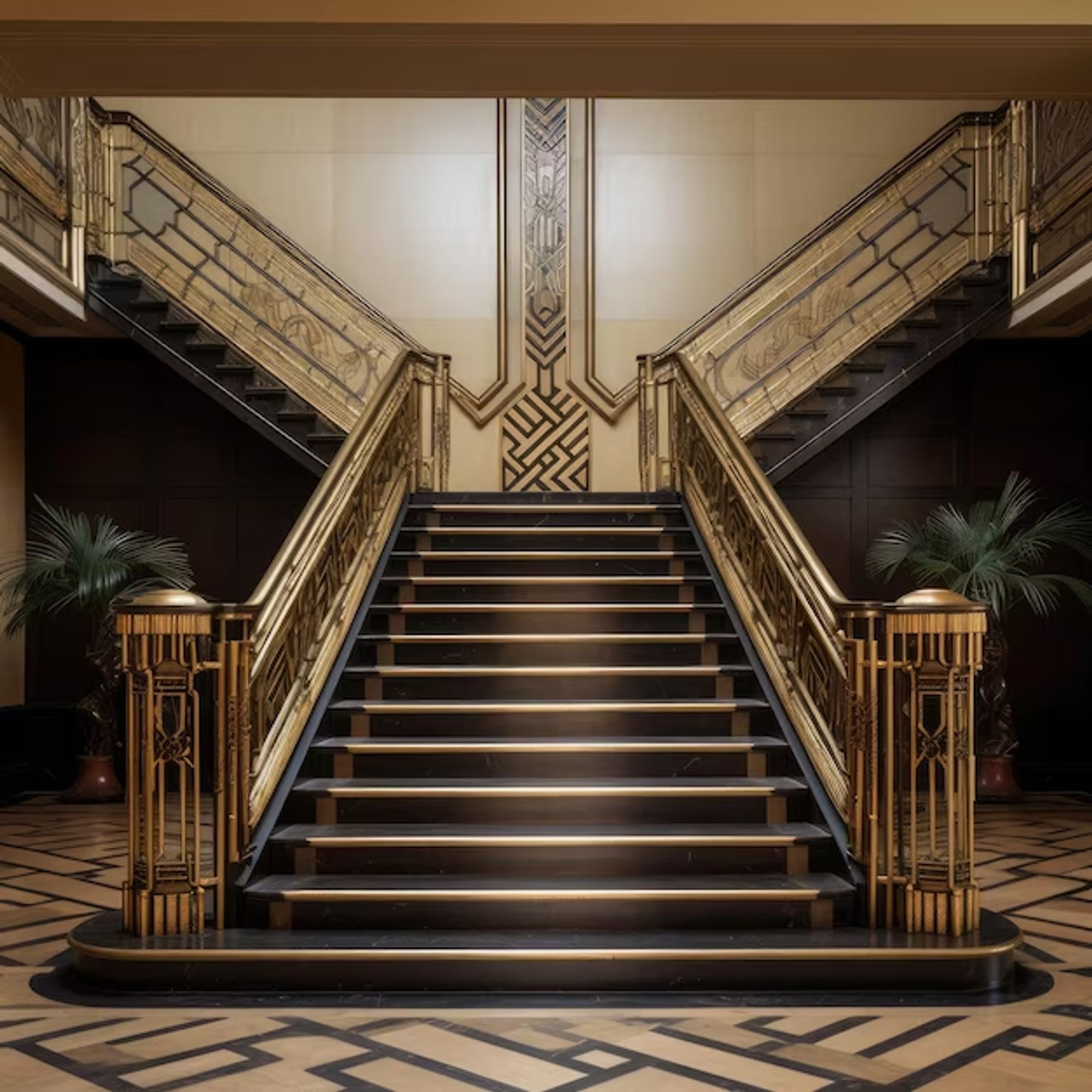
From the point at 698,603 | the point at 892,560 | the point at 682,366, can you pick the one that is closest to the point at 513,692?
the point at 698,603

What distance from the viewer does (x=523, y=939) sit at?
377cm

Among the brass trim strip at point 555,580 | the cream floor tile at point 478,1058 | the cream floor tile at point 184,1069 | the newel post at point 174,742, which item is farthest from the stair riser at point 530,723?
the cream floor tile at point 184,1069

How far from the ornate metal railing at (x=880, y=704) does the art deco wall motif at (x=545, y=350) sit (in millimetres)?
4045

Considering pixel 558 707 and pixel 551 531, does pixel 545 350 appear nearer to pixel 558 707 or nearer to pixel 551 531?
pixel 551 531

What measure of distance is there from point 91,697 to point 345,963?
4568mm

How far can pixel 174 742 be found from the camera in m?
3.81

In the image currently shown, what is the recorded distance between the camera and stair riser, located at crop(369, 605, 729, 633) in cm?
579

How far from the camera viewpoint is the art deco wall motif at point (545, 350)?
935 centimetres

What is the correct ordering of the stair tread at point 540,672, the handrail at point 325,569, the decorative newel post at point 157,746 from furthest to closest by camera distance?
the stair tread at point 540,672 → the handrail at point 325,569 → the decorative newel post at point 157,746

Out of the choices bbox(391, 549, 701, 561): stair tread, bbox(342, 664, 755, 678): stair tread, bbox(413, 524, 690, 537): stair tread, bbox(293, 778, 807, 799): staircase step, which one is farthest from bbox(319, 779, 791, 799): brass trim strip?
bbox(413, 524, 690, 537): stair tread

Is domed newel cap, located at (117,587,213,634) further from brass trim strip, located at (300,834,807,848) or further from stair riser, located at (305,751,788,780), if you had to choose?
stair riser, located at (305,751,788,780)

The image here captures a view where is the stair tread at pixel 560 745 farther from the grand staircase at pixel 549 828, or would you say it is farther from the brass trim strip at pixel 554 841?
the brass trim strip at pixel 554 841

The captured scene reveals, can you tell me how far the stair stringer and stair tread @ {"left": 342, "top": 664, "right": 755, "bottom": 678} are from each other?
4.2 inches

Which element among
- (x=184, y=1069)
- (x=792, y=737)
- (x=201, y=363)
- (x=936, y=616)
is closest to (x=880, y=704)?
(x=936, y=616)
